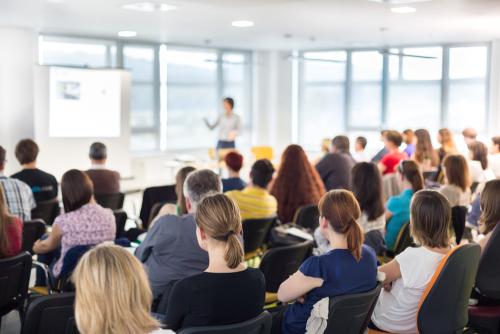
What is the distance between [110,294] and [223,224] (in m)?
1.02

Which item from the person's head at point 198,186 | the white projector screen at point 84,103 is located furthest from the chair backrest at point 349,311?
the white projector screen at point 84,103

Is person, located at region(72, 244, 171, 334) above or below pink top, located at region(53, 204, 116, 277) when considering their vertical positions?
above

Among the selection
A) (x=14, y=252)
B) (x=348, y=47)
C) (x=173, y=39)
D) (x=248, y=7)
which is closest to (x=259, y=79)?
(x=348, y=47)

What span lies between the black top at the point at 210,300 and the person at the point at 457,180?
3.75 meters

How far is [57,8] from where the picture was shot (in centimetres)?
842

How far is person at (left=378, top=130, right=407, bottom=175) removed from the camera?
8227 millimetres

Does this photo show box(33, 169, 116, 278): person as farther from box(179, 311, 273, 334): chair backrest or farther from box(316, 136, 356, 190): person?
box(316, 136, 356, 190): person

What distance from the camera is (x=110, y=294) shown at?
1.94 metres

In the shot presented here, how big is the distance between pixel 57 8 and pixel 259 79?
7.74 m

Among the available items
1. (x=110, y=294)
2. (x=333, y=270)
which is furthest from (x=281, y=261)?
(x=110, y=294)

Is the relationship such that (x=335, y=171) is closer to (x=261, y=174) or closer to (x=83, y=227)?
(x=261, y=174)

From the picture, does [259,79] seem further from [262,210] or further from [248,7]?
[262,210]

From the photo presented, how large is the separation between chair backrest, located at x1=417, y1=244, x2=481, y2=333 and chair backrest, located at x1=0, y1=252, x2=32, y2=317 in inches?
88.2

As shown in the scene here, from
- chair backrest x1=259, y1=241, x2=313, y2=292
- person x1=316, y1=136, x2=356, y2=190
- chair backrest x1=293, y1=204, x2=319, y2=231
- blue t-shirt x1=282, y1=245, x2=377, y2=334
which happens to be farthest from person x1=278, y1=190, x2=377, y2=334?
person x1=316, y1=136, x2=356, y2=190
